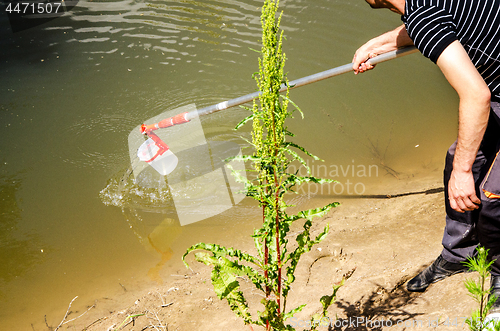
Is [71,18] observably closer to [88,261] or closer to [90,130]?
[90,130]

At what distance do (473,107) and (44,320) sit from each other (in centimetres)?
383

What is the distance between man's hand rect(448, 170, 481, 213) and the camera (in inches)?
72.2

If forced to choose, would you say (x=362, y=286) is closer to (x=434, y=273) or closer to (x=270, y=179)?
(x=434, y=273)

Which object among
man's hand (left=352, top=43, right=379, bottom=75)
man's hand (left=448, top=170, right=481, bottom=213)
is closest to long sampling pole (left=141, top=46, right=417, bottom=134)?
man's hand (left=352, top=43, right=379, bottom=75)

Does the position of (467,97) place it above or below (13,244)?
above

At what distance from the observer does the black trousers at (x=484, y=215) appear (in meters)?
1.94

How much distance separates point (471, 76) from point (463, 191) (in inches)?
23.1

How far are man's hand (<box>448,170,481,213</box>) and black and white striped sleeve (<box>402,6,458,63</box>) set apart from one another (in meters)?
0.59

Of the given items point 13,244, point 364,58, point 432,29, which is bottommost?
point 13,244

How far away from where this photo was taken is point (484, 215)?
6.62ft

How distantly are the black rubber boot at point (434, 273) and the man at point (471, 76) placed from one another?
305mm

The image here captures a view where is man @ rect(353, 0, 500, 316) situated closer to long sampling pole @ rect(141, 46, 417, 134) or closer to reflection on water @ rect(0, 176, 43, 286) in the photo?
long sampling pole @ rect(141, 46, 417, 134)

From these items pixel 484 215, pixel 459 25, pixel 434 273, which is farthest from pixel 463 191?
pixel 434 273

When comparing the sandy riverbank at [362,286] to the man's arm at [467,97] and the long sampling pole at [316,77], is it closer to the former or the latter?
the man's arm at [467,97]
